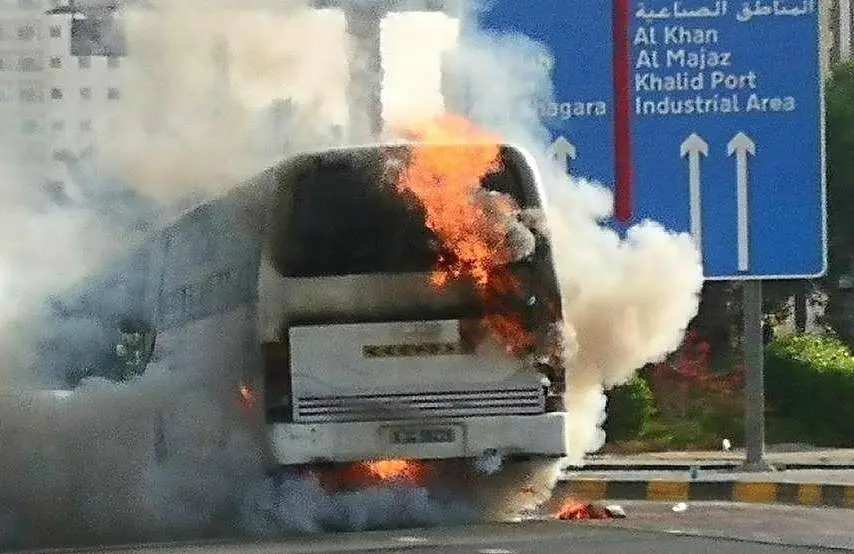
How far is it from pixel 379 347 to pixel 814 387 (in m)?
15.1

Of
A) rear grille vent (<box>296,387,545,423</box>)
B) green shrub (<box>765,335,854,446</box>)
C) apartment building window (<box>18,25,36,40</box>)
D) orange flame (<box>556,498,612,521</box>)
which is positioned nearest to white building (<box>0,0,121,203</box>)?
apartment building window (<box>18,25,36,40</box>)

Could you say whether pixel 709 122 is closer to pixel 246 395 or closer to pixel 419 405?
pixel 419 405

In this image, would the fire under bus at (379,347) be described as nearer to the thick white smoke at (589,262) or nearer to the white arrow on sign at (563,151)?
the thick white smoke at (589,262)

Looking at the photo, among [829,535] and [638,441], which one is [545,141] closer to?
[829,535]

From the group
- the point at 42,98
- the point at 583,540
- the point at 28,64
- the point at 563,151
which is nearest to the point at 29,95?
the point at 42,98

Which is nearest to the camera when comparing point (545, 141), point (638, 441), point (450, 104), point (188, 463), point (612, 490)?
point (188, 463)

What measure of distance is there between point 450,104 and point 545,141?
182 centimetres

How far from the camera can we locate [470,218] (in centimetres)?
1086

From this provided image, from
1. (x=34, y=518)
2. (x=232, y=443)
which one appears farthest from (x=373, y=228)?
(x=34, y=518)

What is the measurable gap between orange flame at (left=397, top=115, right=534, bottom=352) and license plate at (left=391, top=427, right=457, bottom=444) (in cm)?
59

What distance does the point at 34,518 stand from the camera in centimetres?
1162

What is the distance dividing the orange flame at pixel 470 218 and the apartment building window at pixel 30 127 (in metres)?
3.05

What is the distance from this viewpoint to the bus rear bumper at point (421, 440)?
1064cm

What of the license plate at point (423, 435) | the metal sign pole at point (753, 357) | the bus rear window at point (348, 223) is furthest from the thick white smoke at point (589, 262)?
Result: the metal sign pole at point (753, 357)
